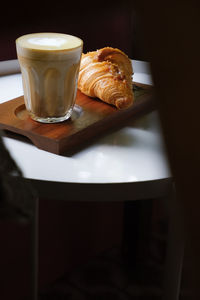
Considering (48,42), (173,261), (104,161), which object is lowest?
(173,261)

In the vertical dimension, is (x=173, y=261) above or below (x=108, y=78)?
below

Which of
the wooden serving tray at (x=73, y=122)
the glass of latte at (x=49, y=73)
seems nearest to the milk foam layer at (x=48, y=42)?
the glass of latte at (x=49, y=73)

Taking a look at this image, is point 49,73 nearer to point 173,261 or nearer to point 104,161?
point 104,161

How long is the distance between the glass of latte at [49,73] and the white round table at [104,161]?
0.07 m

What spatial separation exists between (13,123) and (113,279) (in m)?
0.78

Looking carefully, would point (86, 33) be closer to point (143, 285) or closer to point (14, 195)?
point (143, 285)

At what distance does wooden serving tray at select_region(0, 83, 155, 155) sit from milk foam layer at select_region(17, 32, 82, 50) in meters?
0.12

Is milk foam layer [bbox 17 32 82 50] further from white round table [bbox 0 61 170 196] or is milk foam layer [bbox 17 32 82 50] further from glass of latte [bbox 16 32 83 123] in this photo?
white round table [bbox 0 61 170 196]

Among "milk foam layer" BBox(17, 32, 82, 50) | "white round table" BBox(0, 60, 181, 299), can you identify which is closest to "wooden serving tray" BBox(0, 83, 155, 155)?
"white round table" BBox(0, 60, 181, 299)

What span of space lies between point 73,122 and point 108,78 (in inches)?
3.8

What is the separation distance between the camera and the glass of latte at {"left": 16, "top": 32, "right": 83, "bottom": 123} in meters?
0.64

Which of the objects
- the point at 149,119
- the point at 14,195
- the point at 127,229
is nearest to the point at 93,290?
the point at 127,229

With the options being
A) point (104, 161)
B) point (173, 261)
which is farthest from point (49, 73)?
point (173, 261)

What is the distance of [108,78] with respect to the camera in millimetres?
720
